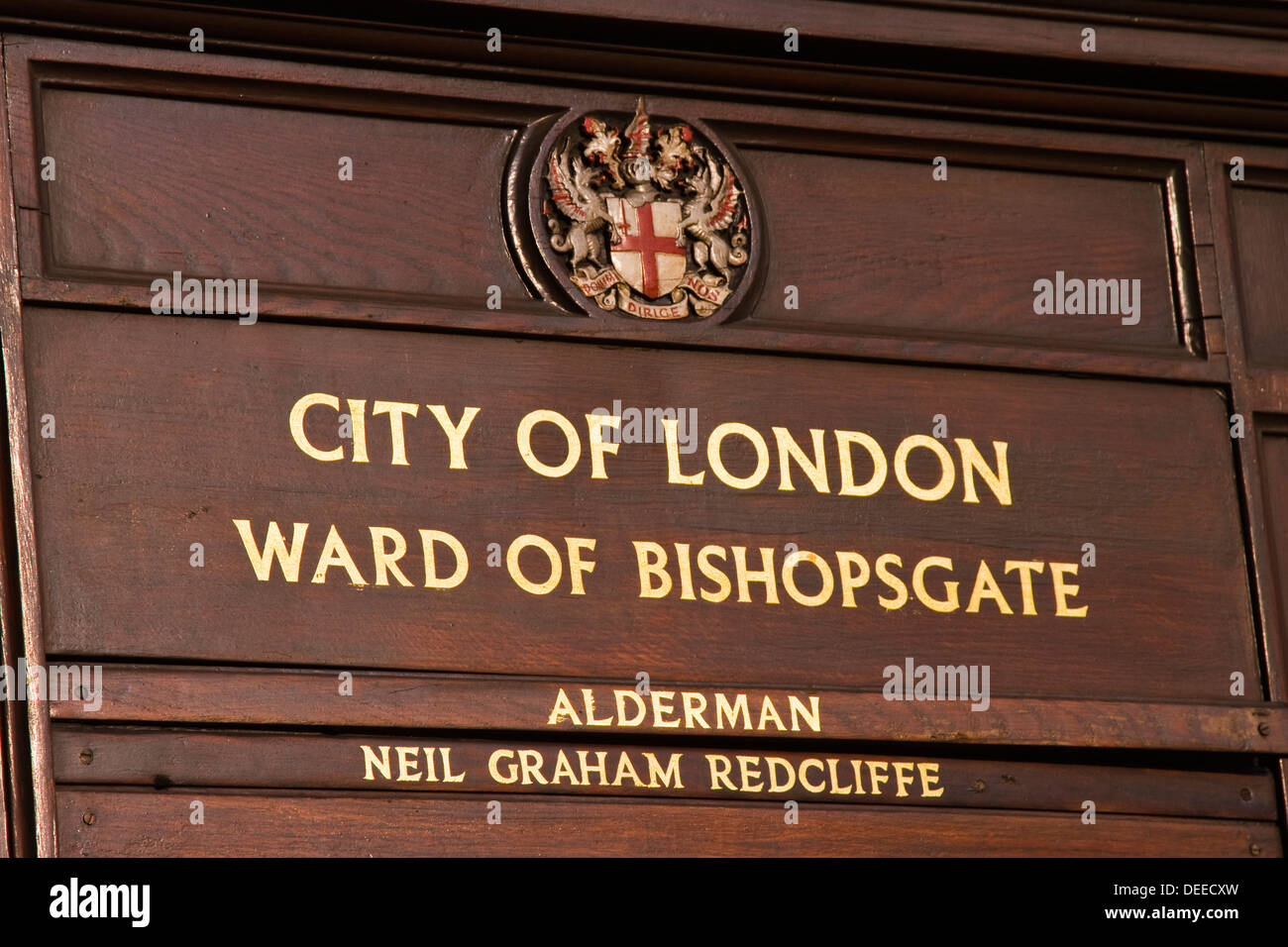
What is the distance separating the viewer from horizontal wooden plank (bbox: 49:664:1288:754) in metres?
4.57

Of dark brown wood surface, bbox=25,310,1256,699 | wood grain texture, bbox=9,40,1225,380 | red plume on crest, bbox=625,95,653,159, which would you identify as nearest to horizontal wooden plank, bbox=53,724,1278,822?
dark brown wood surface, bbox=25,310,1256,699

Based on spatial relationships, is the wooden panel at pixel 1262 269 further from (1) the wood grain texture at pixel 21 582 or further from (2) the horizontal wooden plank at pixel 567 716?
(1) the wood grain texture at pixel 21 582

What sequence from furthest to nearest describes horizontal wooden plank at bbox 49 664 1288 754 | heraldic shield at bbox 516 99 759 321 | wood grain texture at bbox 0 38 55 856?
heraldic shield at bbox 516 99 759 321
horizontal wooden plank at bbox 49 664 1288 754
wood grain texture at bbox 0 38 55 856

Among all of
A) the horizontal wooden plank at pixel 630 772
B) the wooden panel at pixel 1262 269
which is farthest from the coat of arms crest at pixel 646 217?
the wooden panel at pixel 1262 269

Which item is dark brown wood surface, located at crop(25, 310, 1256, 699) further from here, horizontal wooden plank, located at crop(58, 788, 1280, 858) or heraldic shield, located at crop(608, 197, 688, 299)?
horizontal wooden plank, located at crop(58, 788, 1280, 858)

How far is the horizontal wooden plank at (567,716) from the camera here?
4.57 m

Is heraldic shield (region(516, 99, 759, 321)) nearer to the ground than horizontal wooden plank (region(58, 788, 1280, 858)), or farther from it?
farther from it

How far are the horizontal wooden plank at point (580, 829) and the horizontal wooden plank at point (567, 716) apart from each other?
0.16 metres

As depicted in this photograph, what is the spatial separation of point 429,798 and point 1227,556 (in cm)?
205

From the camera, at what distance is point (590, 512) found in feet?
16.3

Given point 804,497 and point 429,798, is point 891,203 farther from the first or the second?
point 429,798

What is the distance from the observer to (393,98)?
5.15m

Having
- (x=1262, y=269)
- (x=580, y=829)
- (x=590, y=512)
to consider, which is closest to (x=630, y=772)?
(x=580, y=829)

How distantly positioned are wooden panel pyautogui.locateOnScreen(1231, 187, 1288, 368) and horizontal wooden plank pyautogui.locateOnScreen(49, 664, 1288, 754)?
0.97 meters
